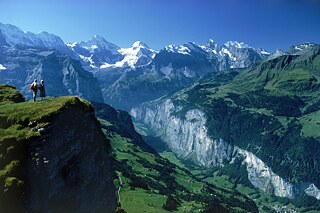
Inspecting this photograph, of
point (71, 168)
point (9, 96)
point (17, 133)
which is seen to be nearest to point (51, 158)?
point (71, 168)

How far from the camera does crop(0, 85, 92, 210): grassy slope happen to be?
4428 cm

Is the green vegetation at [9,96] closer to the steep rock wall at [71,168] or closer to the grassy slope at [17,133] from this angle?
the grassy slope at [17,133]

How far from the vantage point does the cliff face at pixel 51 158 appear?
148 ft

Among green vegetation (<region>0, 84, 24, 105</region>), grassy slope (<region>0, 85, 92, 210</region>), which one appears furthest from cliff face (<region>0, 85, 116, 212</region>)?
green vegetation (<region>0, 84, 24, 105</region>)

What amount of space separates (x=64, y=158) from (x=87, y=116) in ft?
27.3

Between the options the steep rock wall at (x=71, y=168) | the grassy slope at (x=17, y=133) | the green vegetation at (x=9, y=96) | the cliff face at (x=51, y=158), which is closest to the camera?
the grassy slope at (x=17, y=133)

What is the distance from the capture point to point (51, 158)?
156 feet

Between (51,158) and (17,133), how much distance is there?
4764mm

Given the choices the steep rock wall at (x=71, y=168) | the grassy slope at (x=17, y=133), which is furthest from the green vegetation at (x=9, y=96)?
the steep rock wall at (x=71, y=168)

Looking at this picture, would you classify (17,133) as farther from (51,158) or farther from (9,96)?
(9,96)

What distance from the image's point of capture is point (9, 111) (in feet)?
168

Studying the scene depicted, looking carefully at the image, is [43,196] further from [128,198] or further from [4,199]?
[128,198]

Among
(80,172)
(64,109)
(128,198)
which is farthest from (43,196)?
(128,198)

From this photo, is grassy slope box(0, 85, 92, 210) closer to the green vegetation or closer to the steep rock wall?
the steep rock wall
